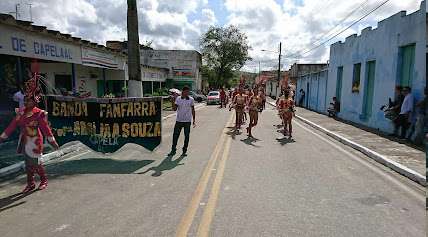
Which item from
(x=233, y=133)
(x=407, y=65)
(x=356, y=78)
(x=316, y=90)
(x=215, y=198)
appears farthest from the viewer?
(x=316, y=90)

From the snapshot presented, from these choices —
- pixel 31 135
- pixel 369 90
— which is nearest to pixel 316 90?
pixel 369 90

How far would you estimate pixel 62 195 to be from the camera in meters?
5.98

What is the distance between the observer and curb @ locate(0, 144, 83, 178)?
7383 mm

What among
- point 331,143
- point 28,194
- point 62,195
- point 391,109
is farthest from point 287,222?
point 391,109

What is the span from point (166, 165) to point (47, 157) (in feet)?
9.58

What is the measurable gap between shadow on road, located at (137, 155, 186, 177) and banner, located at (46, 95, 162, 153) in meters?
0.57

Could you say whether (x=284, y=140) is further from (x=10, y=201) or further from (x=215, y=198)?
(x=10, y=201)

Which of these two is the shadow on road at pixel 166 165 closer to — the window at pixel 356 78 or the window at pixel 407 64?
the window at pixel 407 64

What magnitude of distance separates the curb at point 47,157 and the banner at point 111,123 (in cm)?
35

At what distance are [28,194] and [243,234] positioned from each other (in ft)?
12.2

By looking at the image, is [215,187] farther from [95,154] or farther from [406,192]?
[95,154]

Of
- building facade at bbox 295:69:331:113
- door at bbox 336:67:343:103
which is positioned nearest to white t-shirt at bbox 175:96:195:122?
door at bbox 336:67:343:103

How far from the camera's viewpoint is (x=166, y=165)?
8.23m

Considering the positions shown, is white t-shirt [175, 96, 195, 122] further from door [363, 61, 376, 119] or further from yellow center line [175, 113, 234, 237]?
door [363, 61, 376, 119]
